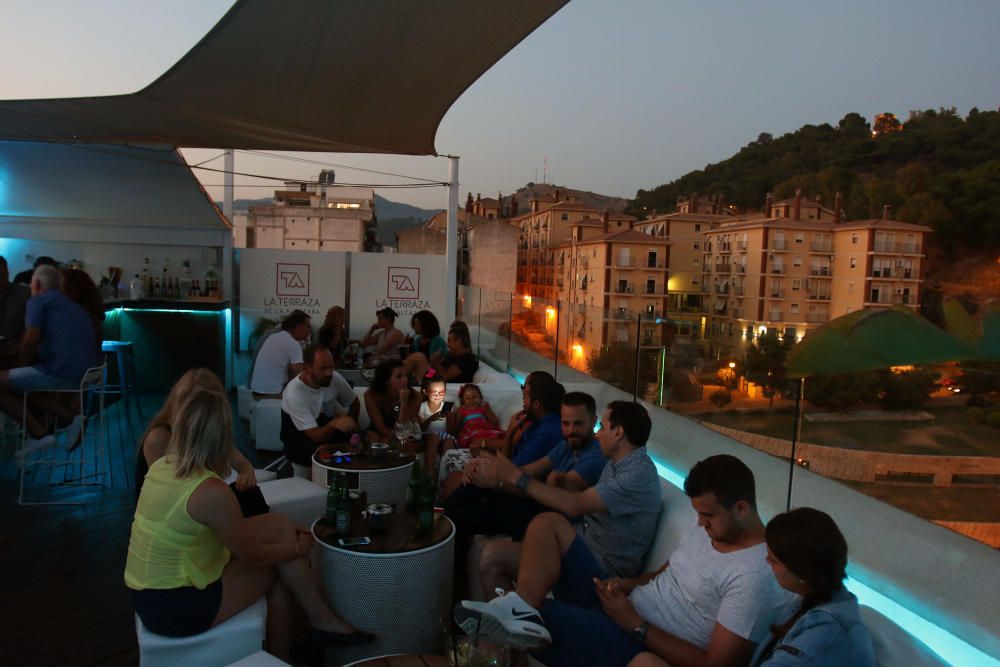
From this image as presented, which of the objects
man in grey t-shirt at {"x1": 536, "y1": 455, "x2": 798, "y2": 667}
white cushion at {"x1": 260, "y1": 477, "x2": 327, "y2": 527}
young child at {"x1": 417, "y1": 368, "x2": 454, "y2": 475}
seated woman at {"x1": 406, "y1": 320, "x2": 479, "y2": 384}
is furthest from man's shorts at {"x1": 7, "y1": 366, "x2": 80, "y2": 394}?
man in grey t-shirt at {"x1": 536, "y1": 455, "x2": 798, "y2": 667}

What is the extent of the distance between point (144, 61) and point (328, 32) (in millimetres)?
1198

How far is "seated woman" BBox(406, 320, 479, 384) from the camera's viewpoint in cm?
652

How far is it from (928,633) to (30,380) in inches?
215

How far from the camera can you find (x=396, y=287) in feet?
36.8

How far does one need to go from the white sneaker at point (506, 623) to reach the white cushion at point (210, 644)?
0.79 metres

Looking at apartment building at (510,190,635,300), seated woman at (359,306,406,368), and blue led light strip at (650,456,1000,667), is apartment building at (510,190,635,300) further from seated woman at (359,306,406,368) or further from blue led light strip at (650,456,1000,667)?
blue led light strip at (650,456,1000,667)

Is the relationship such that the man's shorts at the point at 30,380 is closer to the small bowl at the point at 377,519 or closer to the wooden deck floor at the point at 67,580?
the wooden deck floor at the point at 67,580

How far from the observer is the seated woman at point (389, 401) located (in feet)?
16.3

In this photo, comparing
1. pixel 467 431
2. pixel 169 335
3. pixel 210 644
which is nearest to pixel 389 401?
pixel 467 431

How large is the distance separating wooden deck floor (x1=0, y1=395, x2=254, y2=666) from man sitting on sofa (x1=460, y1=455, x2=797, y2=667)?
6.05 ft

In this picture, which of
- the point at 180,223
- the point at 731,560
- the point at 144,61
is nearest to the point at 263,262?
the point at 180,223

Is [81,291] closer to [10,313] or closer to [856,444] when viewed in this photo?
[10,313]

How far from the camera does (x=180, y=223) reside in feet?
31.4

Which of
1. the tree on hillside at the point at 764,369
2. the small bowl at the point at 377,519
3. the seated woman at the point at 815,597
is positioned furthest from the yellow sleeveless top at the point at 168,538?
the tree on hillside at the point at 764,369
